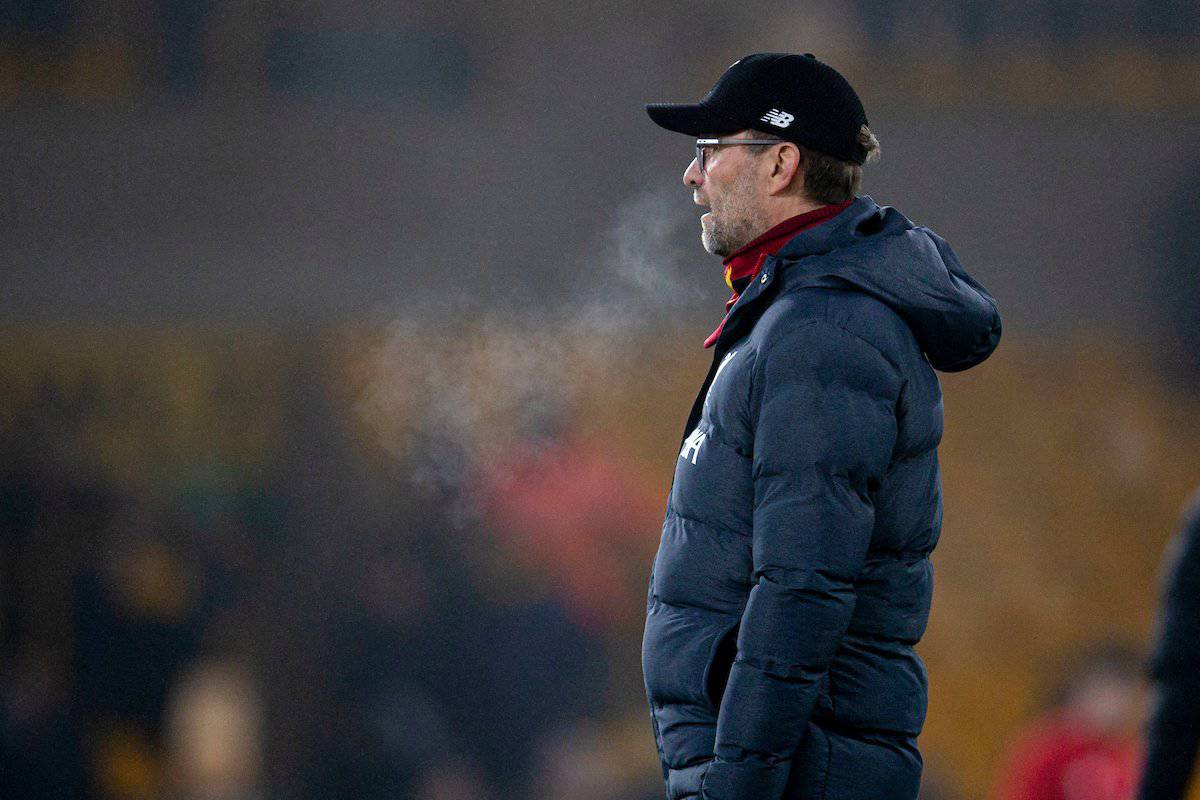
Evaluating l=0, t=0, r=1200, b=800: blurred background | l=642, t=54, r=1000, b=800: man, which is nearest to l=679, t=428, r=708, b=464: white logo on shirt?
l=642, t=54, r=1000, b=800: man

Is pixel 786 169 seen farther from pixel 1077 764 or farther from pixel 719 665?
pixel 1077 764

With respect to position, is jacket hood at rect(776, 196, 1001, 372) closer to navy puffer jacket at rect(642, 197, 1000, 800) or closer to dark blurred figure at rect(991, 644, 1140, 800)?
navy puffer jacket at rect(642, 197, 1000, 800)

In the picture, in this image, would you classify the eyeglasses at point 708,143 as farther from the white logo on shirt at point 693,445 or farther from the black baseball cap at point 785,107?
the white logo on shirt at point 693,445

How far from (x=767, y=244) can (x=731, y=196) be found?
59mm

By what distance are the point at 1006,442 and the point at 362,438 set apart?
10.9 feet

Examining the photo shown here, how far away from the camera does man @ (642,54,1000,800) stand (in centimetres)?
122

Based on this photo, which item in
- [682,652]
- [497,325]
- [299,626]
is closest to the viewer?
[682,652]

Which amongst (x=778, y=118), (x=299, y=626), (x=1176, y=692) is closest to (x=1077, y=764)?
(x=1176, y=692)

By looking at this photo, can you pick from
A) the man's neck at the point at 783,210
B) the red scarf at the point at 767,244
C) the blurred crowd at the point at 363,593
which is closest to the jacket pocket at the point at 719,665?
the red scarf at the point at 767,244

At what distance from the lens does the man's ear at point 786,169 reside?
138 centimetres

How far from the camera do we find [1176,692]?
6.52 feet

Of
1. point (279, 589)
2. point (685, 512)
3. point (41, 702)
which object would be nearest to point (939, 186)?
point (279, 589)

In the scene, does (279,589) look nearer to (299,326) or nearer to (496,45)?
(299,326)

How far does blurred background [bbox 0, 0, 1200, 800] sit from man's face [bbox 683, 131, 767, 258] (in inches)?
175
